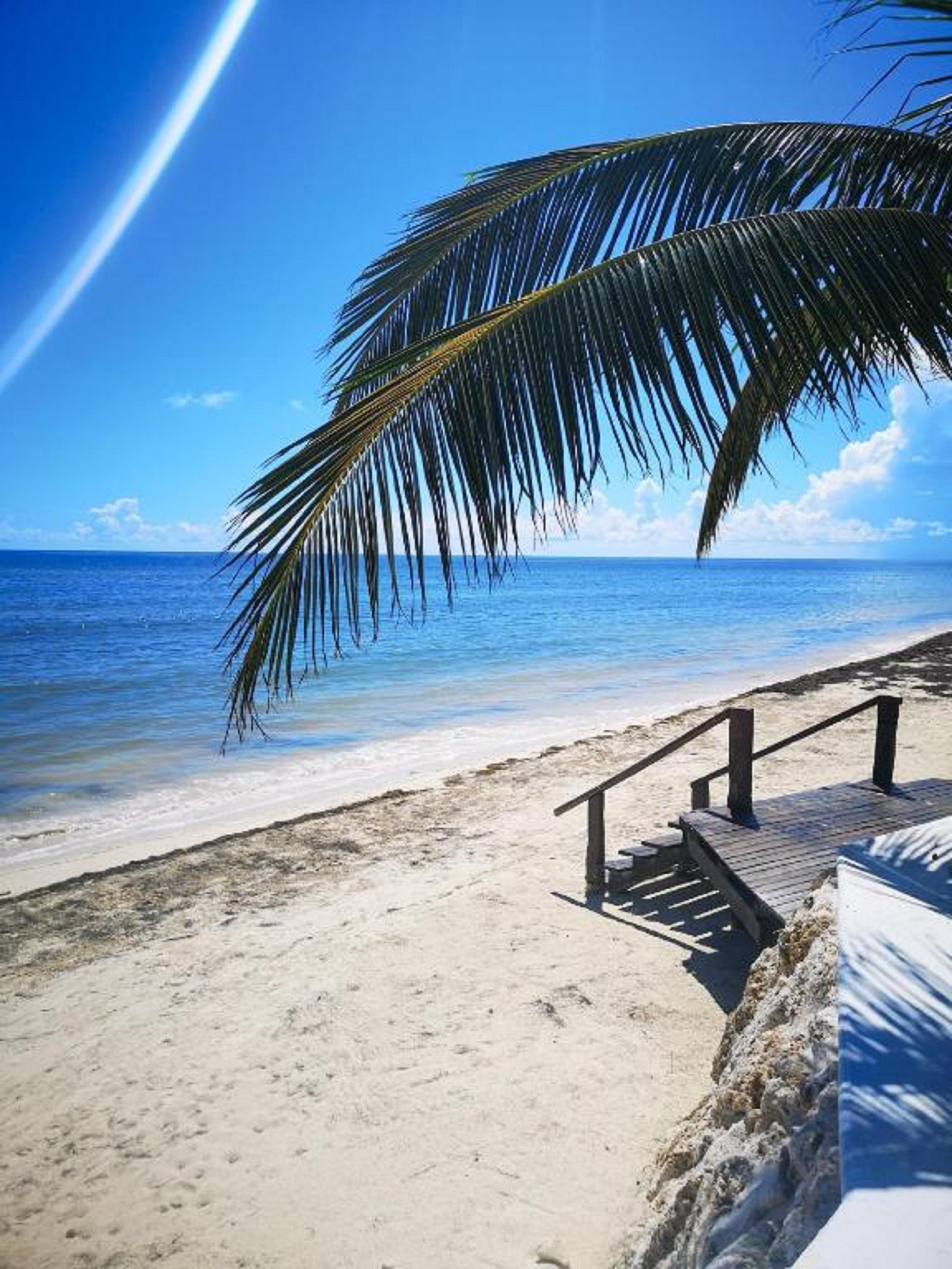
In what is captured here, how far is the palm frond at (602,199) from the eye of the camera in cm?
303

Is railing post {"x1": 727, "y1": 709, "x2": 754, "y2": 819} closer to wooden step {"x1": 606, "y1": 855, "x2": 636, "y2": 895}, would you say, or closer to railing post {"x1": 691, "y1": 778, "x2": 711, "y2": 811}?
railing post {"x1": 691, "y1": 778, "x2": 711, "y2": 811}

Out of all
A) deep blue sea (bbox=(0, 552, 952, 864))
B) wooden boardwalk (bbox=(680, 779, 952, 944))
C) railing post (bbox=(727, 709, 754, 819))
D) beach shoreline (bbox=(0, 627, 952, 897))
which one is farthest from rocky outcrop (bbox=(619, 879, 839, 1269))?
beach shoreline (bbox=(0, 627, 952, 897))

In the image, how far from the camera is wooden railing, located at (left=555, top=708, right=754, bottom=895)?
6.61 m

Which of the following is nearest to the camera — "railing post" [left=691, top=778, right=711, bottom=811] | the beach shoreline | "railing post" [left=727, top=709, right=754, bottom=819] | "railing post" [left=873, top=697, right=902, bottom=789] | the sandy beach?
the sandy beach

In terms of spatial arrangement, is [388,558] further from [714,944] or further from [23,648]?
[23,648]

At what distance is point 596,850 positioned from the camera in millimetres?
7445

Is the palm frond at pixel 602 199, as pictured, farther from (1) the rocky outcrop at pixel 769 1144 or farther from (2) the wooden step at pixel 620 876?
(2) the wooden step at pixel 620 876

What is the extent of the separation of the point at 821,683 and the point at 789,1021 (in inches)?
764

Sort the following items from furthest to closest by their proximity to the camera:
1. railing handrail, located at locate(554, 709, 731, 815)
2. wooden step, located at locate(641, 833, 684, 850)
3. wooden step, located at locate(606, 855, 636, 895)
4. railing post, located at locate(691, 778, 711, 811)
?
1. railing post, located at locate(691, 778, 711, 811)
2. wooden step, located at locate(641, 833, 684, 850)
3. wooden step, located at locate(606, 855, 636, 895)
4. railing handrail, located at locate(554, 709, 731, 815)

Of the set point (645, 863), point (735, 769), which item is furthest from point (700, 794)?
point (735, 769)

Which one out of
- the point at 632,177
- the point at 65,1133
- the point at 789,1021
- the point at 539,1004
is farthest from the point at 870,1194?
the point at 65,1133

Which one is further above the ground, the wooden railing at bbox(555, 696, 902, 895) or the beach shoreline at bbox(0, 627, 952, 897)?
the wooden railing at bbox(555, 696, 902, 895)

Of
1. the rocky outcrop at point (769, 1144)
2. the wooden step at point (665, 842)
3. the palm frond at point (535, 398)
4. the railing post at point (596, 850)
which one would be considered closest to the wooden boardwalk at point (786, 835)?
the wooden step at point (665, 842)

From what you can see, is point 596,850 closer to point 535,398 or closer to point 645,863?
point 645,863
